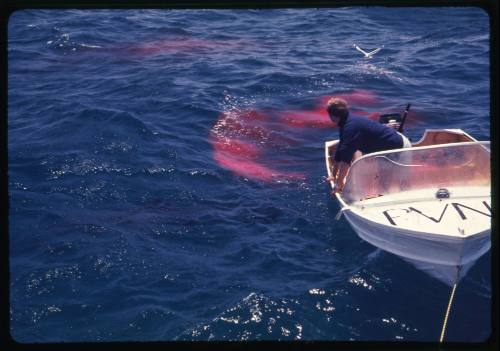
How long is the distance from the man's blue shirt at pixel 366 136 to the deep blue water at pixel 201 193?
4.05ft

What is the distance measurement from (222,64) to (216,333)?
11515 millimetres

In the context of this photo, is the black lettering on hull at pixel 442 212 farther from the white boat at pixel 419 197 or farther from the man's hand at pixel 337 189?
the man's hand at pixel 337 189

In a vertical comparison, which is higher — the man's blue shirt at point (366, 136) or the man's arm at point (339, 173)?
the man's blue shirt at point (366, 136)

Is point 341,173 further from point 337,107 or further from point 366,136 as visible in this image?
point 337,107

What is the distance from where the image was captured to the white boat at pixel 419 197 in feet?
19.9

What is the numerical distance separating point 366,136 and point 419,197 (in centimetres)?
111

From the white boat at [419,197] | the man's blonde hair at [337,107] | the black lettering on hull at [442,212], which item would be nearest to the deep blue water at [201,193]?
the white boat at [419,197]

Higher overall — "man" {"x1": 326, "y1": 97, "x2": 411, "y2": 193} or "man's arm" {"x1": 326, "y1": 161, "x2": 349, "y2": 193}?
"man" {"x1": 326, "y1": 97, "x2": 411, "y2": 193}

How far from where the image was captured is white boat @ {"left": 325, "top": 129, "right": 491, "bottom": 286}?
6.06m

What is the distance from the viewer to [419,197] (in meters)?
6.88

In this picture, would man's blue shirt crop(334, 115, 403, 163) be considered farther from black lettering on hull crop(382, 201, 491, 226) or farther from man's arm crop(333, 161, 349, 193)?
black lettering on hull crop(382, 201, 491, 226)

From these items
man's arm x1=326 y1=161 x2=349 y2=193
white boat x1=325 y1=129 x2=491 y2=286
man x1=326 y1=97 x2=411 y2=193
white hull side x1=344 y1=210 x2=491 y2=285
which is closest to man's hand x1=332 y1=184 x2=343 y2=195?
man's arm x1=326 y1=161 x2=349 y2=193

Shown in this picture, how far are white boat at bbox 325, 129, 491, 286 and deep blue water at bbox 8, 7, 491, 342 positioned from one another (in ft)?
1.79
